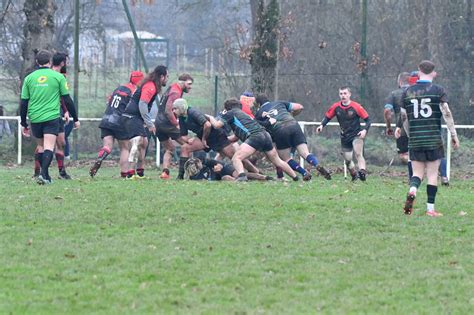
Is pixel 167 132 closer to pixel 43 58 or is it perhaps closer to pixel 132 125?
pixel 132 125

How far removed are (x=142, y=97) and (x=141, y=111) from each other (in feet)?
0.75

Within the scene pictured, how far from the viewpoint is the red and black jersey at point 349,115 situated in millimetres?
17844

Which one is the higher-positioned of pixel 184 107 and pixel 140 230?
pixel 184 107

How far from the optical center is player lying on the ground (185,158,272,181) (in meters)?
16.9

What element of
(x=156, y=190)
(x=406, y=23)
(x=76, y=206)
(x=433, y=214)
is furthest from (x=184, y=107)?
(x=406, y=23)

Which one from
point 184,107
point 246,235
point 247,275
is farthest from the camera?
point 184,107

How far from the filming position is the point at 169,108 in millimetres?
16969

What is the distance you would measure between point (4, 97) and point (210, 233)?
1820cm

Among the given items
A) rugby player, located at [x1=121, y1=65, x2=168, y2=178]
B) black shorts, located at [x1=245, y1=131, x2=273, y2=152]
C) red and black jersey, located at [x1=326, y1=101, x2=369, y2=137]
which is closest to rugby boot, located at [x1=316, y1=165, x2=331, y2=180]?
black shorts, located at [x1=245, y1=131, x2=273, y2=152]

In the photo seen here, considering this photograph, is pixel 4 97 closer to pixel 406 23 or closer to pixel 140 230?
pixel 406 23

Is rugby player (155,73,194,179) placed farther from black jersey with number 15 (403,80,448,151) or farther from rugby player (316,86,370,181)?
black jersey with number 15 (403,80,448,151)

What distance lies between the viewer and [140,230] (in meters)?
10.8

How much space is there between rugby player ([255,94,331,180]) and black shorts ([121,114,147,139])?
74.9 inches

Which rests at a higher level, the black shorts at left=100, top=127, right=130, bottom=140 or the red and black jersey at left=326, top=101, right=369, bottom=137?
the red and black jersey at left=326, top=101, right=369, bottom=137
